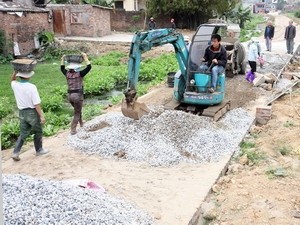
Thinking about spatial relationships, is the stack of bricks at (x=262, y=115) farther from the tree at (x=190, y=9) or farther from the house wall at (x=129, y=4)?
the house wall at (x=129, y=4)

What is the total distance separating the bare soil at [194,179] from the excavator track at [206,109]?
39.2 inches

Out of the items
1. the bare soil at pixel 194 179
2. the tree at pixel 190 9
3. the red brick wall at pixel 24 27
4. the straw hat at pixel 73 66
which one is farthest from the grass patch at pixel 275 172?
the tree at pixel 190 9

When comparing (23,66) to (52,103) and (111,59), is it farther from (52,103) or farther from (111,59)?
(111,59)

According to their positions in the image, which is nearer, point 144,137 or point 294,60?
point 144,137

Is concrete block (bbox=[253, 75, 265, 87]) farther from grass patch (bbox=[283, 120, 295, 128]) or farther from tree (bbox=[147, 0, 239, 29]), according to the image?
tree (bbox=[147, 0, 239, 29])

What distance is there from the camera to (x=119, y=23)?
36.8 metres

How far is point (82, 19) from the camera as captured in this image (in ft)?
97.1

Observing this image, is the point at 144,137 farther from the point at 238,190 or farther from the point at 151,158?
the point at 238,190

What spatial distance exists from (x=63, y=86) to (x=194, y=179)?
906cm

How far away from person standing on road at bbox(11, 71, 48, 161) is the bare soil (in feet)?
1.89

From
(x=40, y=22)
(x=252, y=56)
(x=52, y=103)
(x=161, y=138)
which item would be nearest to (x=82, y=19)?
(x=40, y=22)

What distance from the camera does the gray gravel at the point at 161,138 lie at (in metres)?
7.63

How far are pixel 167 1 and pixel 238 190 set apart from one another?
26727mm

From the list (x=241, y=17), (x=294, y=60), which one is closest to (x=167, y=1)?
(x=241, y=17)
